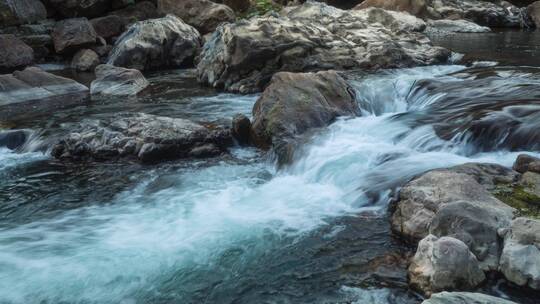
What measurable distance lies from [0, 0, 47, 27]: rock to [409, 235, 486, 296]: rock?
19121 mm

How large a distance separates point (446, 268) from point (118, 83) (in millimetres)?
11772

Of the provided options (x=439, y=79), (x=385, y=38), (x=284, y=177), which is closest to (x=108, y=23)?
(x=385, y=38)

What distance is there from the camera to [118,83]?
14109 mm

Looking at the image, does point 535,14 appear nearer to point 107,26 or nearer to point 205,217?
point 107,26

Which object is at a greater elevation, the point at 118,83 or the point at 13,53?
the point at 13,53

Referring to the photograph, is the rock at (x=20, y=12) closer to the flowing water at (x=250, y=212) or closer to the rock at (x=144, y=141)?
the flowing water at (x=250, y=212)

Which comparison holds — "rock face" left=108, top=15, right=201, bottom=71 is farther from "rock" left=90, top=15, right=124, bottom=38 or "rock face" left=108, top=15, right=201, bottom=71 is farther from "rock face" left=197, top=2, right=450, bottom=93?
"rock" left=90, top=15, right=124, bottom=38

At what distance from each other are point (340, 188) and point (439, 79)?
212 inches

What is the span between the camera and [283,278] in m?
4.73

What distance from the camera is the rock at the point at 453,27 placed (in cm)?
2398

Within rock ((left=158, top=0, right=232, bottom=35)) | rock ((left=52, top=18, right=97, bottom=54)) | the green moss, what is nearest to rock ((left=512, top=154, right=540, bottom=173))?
the green moss

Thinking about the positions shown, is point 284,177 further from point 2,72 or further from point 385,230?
point 2,72

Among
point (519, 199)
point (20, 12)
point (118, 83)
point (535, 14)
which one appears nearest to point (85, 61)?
point (20, 12)

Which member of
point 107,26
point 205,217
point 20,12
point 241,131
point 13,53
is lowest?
point 205,217
